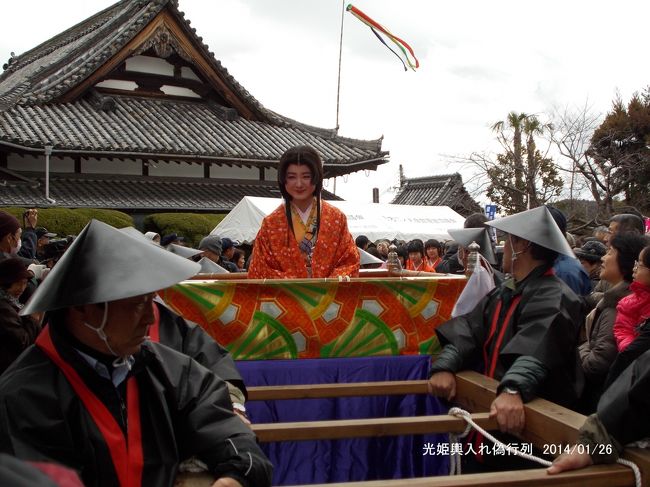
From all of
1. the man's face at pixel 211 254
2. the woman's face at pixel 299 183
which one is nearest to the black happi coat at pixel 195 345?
the woman's face at pixel 299 183

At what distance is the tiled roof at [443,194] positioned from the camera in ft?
104

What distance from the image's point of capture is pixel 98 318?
6.46ft

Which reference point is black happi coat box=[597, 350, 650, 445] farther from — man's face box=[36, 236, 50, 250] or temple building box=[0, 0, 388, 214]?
temple building box=[0, 0, 388, 214]

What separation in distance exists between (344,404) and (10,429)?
7.39ft

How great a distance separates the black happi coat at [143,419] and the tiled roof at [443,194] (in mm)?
29548

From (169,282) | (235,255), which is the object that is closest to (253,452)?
(169,282)

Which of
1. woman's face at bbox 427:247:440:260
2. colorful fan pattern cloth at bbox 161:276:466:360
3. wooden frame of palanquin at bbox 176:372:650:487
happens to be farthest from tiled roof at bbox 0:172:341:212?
wooden frame of palanquin at bbox 176:372:650:487

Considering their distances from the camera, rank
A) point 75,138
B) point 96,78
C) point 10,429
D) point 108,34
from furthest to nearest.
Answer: point 108,34 < point 96,78 < point 75,138 < point 10,429

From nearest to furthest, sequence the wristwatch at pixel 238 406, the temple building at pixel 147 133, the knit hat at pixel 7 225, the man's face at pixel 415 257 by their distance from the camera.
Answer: the wristwatch at pixel 238 406
the knit hat at pixel 7 225
the man's face at pixel 415 257
the temple building at pixel 147 133

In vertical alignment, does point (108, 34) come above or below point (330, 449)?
above

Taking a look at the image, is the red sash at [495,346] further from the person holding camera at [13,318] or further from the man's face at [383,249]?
the man's face at [383,249]

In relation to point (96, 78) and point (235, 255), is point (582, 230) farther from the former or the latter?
point (96, 78)

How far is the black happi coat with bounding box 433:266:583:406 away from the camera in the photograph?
9.18ft

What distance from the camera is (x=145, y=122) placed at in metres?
17.1
